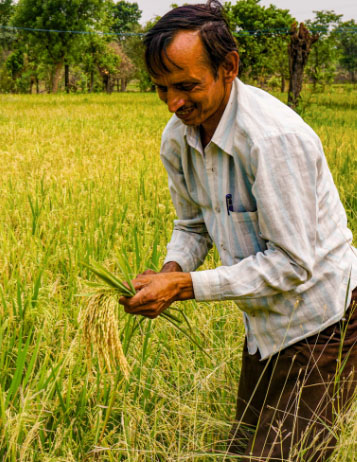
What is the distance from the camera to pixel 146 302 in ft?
4.49

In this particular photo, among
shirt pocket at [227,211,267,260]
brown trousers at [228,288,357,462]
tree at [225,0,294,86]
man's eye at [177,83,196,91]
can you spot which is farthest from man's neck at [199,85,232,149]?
tree at [225,0,294,86]

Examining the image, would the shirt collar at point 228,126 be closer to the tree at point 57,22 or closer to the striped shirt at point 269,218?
the striped shirt at point 269,218

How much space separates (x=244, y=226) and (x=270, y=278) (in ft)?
0.55

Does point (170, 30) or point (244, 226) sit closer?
point (170, 30)

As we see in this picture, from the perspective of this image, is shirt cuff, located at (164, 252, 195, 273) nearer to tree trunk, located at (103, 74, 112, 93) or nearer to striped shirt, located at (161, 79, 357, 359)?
striped shirt, located at (161, 79, 357, 359)

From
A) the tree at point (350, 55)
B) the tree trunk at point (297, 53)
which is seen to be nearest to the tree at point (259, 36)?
the tree trunk at point (297, 53)

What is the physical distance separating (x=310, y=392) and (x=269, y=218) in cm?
51

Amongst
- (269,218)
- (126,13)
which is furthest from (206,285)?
(126,13)

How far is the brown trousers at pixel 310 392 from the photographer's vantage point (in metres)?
1.46

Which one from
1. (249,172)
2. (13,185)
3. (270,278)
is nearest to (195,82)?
(249,172)

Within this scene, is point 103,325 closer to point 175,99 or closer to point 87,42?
point 175,99

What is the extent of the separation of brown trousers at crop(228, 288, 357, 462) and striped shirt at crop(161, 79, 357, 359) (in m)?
0.05

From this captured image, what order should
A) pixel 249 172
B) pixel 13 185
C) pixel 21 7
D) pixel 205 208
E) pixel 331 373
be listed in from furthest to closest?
pixel 21 7 < pixel 13 185 < pixel 205 208 < pixel 331 373 < pixel 249 172

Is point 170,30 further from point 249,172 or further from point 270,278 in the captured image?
point 270,278
